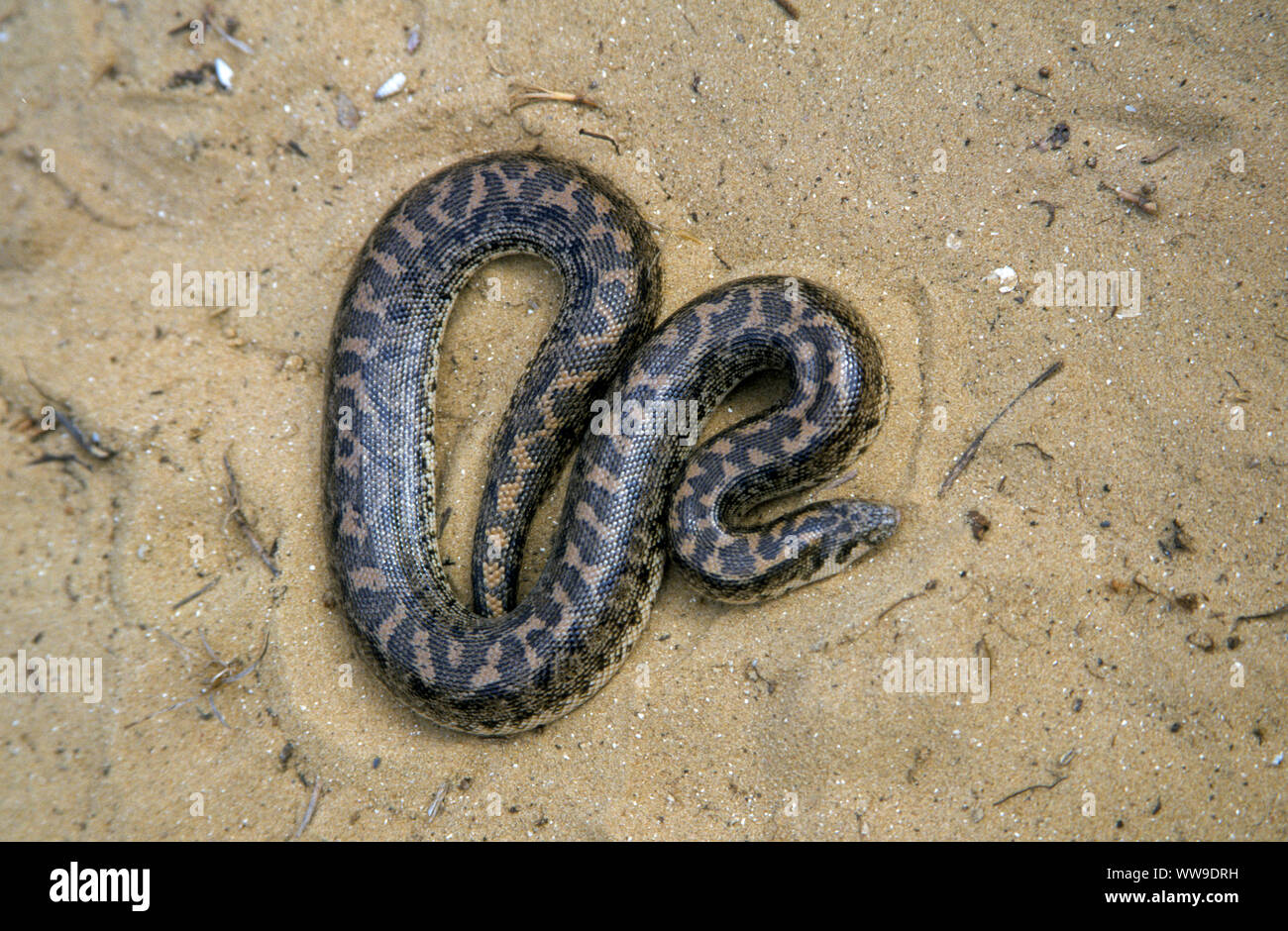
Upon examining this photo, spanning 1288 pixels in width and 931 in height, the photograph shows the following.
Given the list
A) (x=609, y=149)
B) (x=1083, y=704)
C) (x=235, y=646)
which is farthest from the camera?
(x=609, y=149)

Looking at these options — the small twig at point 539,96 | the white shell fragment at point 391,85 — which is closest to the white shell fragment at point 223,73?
the white shell fragment at point 391,85

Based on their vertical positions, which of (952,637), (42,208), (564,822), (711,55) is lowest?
(564,822)

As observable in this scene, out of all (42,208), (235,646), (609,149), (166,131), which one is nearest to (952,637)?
(609,149)

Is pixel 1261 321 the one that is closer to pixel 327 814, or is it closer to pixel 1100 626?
pixel 1100 626

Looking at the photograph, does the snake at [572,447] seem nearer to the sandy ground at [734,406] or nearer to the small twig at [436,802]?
the sandy ground at [734,406]

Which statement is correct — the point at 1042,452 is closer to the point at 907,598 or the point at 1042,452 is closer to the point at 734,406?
the point at 907,598
